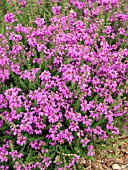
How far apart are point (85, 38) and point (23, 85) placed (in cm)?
110

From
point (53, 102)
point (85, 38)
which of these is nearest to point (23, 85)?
point (53, 102)

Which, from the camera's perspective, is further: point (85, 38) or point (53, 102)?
point (85, 38)

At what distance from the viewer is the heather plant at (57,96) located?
3.64m

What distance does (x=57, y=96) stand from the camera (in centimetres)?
371

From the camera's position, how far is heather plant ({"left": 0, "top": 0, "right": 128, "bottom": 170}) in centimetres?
364

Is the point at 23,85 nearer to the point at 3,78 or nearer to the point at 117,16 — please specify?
the point at 3,78

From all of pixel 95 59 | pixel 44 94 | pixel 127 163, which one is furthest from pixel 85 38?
pixel 127 163

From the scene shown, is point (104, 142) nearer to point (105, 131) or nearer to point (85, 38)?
point (105, 131)

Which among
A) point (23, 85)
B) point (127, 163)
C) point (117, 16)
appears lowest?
point (127, 163)

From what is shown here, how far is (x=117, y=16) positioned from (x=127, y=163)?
2.13m

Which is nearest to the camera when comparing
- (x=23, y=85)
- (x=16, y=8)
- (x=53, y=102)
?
(x=53, y=102)

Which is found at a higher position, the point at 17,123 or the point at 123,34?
the point at 123,34

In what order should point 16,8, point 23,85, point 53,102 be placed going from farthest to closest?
1. point 16,8
2. point 23,85
3. point 53,102

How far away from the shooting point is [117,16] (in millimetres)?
4750
